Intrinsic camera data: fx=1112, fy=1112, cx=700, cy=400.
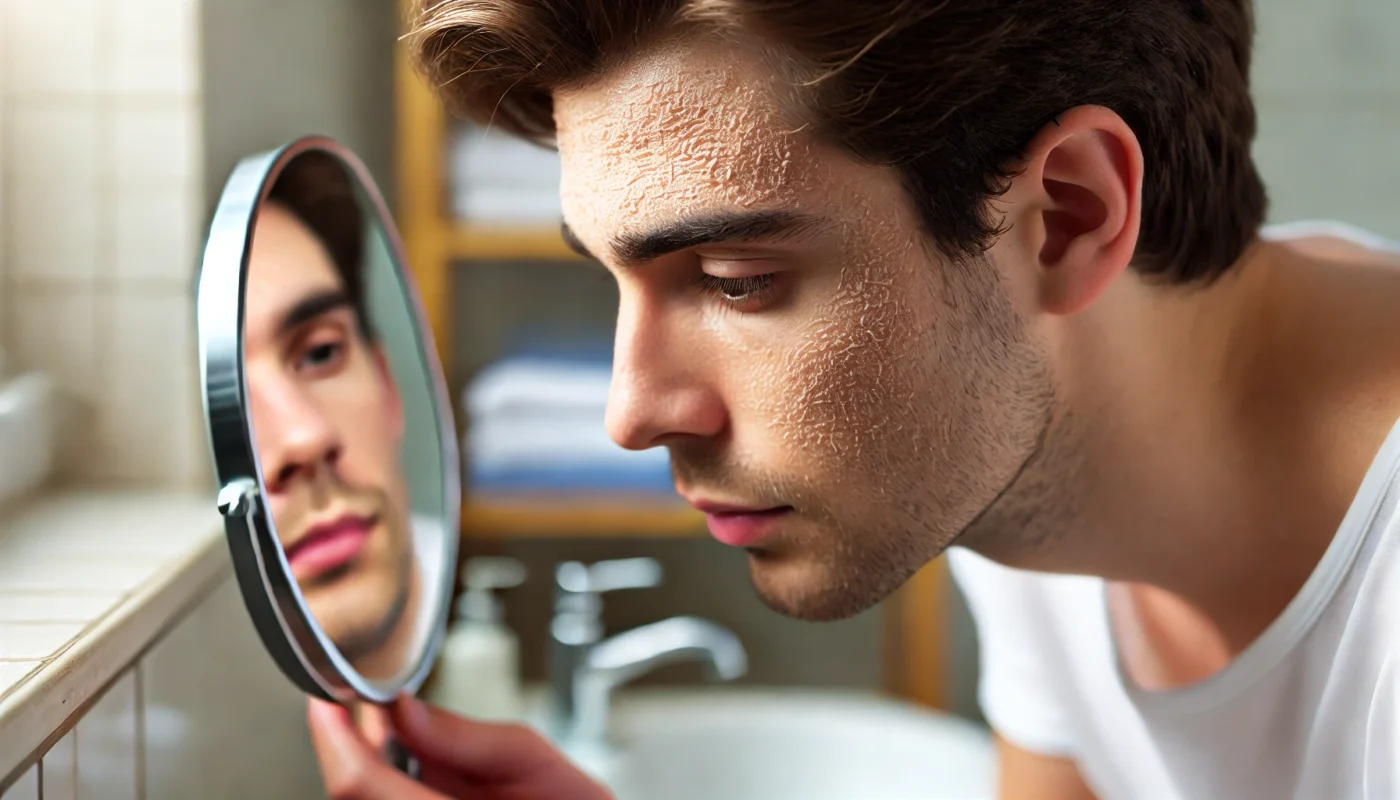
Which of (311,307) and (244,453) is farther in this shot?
(311,307)

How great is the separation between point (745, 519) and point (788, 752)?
31.9 inches

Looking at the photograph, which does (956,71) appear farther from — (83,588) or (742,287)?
(83,588)

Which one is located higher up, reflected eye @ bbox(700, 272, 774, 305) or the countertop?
reflected eye @ bbox(700, 272, 774, 305)

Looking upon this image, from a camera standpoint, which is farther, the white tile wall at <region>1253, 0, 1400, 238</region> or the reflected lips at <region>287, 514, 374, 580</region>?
the white tile wall at <region>1253, 0, 1400, 238</region>

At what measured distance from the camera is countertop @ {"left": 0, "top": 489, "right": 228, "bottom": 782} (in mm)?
457

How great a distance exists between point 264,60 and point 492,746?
64 centimetres

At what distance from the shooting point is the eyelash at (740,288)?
0.55 metres

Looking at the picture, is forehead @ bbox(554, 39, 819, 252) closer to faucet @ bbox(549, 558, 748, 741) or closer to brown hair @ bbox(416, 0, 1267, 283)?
brown hair @ bbox(416, 0, 1267, 283)

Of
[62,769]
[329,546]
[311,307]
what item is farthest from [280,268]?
[62,769]

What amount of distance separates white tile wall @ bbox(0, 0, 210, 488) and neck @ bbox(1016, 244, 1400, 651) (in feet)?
2.07

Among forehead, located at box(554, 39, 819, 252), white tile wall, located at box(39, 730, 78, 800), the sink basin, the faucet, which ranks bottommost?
the sink basin

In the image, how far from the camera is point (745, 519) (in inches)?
24.0

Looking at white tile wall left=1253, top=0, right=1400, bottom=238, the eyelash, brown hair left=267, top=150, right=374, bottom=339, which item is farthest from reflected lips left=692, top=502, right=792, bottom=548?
white tile wall left=1253, top=0, right=1400, bottom=238

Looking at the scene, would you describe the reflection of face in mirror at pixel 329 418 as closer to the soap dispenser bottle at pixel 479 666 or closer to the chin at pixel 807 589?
the chin at pixel 807 589
